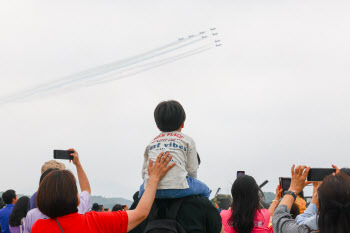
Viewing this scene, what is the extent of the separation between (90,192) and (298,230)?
97.3 inches

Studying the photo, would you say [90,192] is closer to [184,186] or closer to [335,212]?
[184,186]

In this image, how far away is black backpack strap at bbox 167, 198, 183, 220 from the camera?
4055mm

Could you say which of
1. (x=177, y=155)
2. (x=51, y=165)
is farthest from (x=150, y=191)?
(x=51, y=165)

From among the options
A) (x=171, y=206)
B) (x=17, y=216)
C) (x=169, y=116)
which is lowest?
(x=17, y=216)

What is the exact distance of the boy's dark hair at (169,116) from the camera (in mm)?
4379

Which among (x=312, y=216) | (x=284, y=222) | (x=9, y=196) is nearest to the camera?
(x=284, y=222)

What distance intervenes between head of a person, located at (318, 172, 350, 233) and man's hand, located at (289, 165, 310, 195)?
80 cm

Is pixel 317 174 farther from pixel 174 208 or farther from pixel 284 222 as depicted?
pixel 174 208

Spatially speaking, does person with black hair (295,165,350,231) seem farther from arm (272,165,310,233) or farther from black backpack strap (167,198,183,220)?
black backpack strap (167,198,183,220)

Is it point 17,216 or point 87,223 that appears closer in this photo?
point 87,223

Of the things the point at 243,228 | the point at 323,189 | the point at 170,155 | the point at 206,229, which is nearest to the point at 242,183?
the point at 243,228

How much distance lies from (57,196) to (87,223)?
368 millimetres

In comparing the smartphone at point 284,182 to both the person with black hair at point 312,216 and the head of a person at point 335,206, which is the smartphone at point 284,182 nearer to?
the person with black hair at point 312,216

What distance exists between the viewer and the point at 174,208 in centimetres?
408
